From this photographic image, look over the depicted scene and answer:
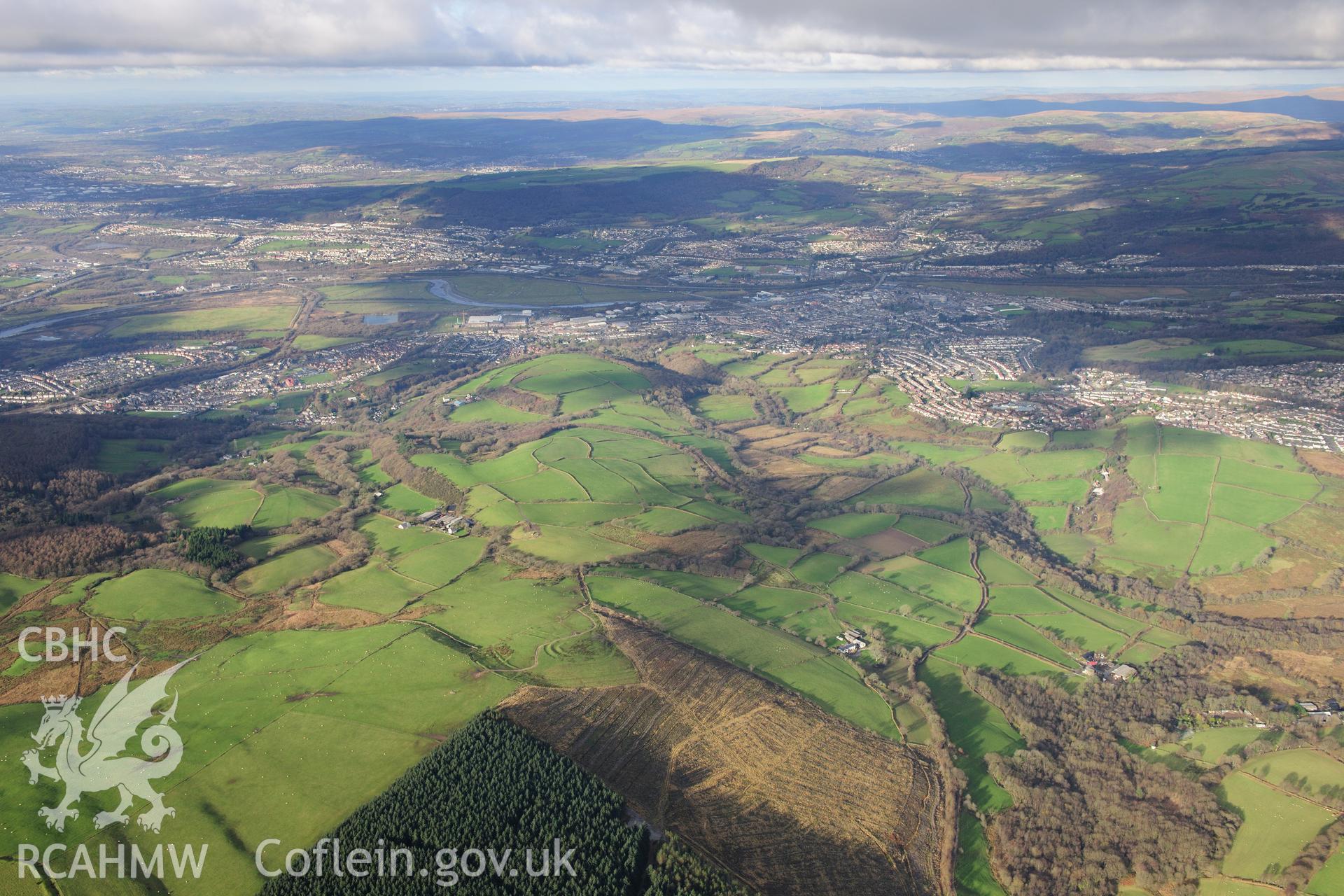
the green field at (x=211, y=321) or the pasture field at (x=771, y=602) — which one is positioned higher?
the green field at (x=211, y=321)

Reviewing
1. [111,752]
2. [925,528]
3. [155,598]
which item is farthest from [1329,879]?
[155,598]

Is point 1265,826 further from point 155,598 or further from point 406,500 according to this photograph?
point 406,500

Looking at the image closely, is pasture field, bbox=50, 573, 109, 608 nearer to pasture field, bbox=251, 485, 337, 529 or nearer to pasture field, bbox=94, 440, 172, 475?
A: pasture field, bbox=251, 485, 337, 529

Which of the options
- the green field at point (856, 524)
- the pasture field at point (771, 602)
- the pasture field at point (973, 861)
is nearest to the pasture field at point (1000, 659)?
the pasture field at point (771, 602)

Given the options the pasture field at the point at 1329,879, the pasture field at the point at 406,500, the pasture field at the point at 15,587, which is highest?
the pasture field at the point at 1329,879

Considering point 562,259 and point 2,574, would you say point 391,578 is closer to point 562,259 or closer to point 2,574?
point 2,574

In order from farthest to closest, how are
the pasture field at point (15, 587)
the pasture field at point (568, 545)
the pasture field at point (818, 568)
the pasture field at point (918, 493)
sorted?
the pasture field at point (918, 493), the pasture field at point (568, 545), the pasture field at point (818, 568), the pasture field at point (15, 587)

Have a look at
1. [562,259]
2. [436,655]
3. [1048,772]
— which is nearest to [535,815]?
[436,655]

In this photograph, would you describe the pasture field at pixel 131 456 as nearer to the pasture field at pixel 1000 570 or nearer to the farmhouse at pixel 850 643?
the farmhouse at pixel 850 643
